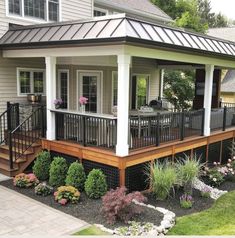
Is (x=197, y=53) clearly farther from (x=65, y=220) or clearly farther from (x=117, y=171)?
(x=65, y=220)

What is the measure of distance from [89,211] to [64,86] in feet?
21.1

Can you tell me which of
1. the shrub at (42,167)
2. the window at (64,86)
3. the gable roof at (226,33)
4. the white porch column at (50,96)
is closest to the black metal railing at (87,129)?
the white porch column at (50,96)

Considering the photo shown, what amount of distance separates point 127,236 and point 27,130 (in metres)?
5.85

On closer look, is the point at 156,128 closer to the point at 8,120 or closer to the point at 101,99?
the point at 101,99

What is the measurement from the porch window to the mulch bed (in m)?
7.57

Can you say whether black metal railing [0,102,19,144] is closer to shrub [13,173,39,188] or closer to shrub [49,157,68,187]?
shrub [13,173,39,188]

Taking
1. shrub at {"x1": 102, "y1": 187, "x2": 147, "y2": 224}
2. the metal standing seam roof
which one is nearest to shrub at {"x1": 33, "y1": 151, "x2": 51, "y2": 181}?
shrub at {"x1": 102, "y1": 187, "x2": 147, "y2": 224}

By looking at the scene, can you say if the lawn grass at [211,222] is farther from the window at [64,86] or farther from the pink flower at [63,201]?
the window at [64,86]

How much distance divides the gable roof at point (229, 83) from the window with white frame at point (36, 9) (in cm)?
1587

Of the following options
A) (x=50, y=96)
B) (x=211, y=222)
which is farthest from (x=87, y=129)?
(x=211, y=222)

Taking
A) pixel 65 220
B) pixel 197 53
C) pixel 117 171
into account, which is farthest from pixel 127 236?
pixel 197 53

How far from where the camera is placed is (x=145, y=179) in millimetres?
8156

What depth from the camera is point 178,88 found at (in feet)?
72.8

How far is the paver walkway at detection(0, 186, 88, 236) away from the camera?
5.77 meters
